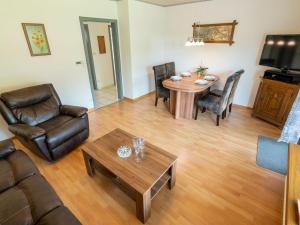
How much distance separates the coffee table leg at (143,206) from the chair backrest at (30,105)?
75.5 inches

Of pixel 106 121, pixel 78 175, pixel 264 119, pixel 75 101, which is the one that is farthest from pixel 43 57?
pixel 264 119

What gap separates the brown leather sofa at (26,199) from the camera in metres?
1.06

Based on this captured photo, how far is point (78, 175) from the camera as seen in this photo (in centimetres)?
201

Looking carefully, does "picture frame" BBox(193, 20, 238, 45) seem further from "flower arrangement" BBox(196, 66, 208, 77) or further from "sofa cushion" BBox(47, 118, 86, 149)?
"sofa cushion" BBox(47, 118, 86, 149)

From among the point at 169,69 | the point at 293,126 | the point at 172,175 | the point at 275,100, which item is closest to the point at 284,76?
the point at 275,100

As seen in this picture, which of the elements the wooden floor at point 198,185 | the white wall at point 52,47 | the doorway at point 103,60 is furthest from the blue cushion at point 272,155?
the white wall at point 52,47

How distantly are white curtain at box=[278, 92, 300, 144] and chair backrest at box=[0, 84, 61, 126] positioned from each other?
3565 millimetres

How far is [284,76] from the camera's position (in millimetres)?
2688

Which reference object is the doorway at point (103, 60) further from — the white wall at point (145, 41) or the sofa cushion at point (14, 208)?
the sofa cushion at point (14, 208)

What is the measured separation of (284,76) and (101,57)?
4513 mm

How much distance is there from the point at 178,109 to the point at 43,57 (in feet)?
8.60

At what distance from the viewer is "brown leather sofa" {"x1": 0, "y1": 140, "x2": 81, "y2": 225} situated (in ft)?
3.47

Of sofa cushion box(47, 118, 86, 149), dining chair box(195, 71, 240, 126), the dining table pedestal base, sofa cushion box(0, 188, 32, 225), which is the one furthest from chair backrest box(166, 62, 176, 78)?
sofa cushion box(0, 188, 32, 225)

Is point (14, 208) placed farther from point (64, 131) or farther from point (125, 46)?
point (125, 46)
